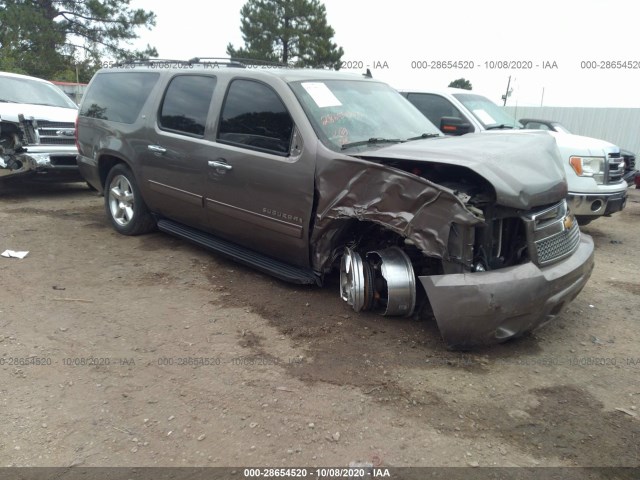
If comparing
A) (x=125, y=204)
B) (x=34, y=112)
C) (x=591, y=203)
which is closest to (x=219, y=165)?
(x=125, y=204)

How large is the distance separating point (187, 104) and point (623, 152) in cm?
927

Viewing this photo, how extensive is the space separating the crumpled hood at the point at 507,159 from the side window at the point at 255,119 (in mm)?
806

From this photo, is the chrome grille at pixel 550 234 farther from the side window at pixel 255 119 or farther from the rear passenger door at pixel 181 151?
the rear passenger door at pixel 181 151

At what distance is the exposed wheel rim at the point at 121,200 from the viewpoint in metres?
5.95

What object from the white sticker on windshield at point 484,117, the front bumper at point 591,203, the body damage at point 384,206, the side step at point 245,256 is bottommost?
the side step at point 245,256

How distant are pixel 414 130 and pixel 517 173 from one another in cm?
149

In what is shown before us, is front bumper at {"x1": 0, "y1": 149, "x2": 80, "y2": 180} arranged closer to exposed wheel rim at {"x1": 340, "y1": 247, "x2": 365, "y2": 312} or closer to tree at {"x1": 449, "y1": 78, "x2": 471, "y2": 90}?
exposed wheel rim at {"x1": 340, "y1": 247, "x2": 365, "y2": 312}

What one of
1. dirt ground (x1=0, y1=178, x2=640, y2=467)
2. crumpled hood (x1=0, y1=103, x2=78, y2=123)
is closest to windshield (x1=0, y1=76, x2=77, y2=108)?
crumpled hood (x1=0, y1=103, x2=78, y2=123)

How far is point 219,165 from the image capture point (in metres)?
4.55

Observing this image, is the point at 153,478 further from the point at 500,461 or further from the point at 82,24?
the point at 82,24

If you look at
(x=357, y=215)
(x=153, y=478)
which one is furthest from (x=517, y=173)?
(x=153, y=478)

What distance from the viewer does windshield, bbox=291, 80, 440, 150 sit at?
4105 mm

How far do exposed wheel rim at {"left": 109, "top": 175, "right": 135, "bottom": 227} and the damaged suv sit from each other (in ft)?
0.47

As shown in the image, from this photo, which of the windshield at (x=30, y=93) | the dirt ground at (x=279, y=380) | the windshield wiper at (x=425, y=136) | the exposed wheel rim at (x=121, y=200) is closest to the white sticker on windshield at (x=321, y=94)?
the windshield wiper at (x=425, y=136)
